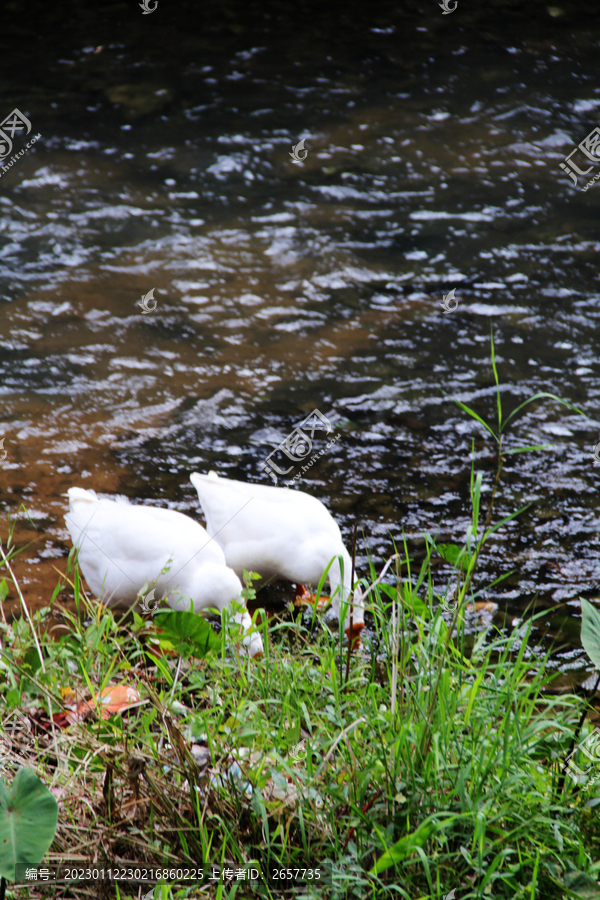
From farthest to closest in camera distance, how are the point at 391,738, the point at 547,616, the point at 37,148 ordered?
the point at 37,148 < the point at 547,616 < the point at 391,738

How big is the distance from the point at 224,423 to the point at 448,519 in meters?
1.21

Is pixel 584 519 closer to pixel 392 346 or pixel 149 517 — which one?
pixel 392 346

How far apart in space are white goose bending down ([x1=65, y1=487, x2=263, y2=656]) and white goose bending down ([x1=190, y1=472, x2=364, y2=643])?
0.17 m

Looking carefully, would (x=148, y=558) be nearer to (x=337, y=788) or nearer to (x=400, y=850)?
(x=337, y=788)

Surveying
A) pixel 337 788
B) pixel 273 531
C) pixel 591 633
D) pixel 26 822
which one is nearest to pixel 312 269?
pixel 273 531

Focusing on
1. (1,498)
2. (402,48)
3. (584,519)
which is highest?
(402,48)

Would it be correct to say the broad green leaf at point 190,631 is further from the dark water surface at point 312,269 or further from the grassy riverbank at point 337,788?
the dark water surface at point 312,269

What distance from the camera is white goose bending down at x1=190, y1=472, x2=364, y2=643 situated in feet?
8.87

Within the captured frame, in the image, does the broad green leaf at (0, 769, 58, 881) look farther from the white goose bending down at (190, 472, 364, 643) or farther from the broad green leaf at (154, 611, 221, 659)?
the white goose bending down at (190, 472, 364, 643)

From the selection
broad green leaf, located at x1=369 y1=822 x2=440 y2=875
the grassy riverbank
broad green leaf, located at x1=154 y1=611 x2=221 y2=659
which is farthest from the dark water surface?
broad green leaf, located at x1=369 y1=822 x2=440 y2=875

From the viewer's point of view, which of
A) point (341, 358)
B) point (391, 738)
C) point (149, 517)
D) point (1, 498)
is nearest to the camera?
point (391, 738)

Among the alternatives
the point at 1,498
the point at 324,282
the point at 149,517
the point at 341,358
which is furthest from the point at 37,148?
the point at 149,517

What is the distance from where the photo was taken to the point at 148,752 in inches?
70.9

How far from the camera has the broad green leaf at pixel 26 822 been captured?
132cm
